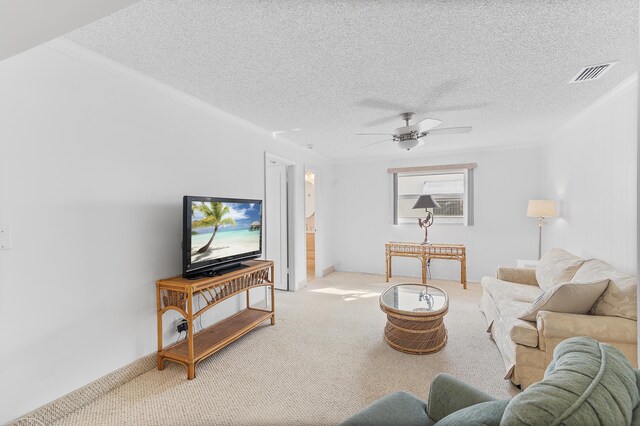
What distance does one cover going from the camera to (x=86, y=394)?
193 centimetres

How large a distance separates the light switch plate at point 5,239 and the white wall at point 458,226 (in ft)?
16.4

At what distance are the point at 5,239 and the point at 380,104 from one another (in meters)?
2.94

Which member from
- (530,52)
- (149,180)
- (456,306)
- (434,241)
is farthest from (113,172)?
(434,241)

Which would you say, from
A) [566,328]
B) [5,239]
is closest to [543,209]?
[566,328]

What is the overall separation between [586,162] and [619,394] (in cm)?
347

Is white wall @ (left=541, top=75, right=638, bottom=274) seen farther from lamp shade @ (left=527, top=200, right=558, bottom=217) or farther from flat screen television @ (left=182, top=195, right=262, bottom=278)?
flat screen television @ (left=182, top=195, right=262, bottom=278)

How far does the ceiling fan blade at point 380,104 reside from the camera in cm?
279

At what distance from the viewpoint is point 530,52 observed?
1.96 meters

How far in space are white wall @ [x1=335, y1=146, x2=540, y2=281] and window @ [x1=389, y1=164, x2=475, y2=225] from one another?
5.0 inches

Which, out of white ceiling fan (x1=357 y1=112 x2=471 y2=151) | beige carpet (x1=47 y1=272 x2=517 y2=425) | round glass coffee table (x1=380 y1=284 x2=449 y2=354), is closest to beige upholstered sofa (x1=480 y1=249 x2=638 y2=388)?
beige carpet (x1=47 y1=272 x2=517 y2=425)

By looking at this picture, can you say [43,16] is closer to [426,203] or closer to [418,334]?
[418,334]

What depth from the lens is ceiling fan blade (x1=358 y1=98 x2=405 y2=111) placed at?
2.79m

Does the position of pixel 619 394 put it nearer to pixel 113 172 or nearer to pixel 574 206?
pixel 113 172

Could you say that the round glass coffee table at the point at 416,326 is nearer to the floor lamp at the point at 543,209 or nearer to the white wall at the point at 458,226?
the floor lamp at the point at 543,209
